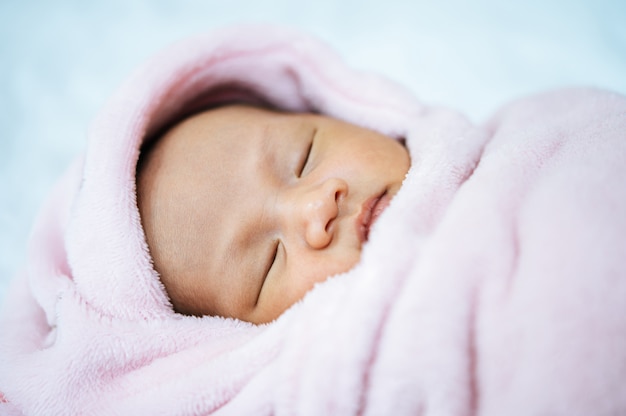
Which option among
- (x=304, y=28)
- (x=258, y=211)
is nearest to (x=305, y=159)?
(x=258, y=211)

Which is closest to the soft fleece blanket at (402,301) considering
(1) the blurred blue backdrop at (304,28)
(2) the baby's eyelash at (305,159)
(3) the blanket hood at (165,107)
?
(3) the blanket hood at (165,107)

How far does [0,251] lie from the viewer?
49.4 inches

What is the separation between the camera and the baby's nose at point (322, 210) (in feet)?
2.46

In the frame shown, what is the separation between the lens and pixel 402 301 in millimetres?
605

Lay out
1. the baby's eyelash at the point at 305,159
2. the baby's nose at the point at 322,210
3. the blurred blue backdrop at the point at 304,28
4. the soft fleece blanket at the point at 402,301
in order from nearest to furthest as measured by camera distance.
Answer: the soft fleece blanket at the point at 402,301, the baby's nose at the point at 322,210, the baby's eyelash at the point at 305,159, the blurred blue backdrop at the point at 304,28

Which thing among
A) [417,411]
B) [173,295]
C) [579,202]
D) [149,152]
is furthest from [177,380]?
[579,202]

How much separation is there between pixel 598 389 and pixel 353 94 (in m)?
0.78

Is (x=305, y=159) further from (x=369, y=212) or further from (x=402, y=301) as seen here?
(x=402, y=301)

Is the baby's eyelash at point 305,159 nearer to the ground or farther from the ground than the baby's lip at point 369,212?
farther from the ground

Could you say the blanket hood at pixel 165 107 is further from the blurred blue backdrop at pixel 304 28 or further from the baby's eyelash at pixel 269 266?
the blurred blue backdrop at pixel 304 28

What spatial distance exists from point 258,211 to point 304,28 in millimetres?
894

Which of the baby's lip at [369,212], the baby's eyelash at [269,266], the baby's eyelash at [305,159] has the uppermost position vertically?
the baby's eyelash at [305,159]

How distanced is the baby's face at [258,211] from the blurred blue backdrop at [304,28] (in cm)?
60

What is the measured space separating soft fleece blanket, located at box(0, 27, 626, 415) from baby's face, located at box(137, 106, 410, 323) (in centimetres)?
4
